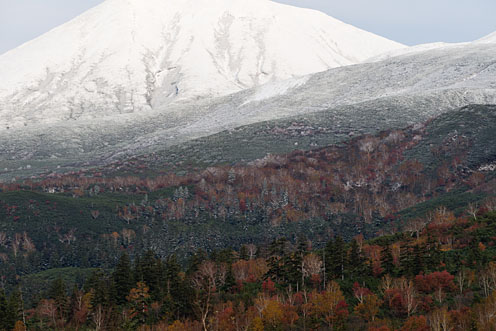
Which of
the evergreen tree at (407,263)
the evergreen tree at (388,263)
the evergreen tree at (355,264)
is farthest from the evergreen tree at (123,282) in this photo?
the evergreen tree at (407,263)

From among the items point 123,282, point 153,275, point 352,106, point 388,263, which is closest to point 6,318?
point 123,282

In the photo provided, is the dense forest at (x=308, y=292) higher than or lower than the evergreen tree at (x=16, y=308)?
lower

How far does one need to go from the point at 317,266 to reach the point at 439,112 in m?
103

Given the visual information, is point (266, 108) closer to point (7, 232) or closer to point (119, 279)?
point (7, 232)

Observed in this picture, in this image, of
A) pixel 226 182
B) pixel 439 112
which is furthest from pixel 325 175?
pixel 439 112

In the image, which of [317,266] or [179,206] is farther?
[179,206]

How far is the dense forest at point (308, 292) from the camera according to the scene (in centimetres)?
4319

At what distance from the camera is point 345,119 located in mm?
153625

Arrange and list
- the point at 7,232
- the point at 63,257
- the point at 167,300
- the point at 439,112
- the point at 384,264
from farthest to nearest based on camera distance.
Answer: the point at 439,112 < the point at 7,232 < the point at 63,257 < the point at 384,264 < the point at 167,300

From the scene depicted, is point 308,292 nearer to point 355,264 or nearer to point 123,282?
point 355,264

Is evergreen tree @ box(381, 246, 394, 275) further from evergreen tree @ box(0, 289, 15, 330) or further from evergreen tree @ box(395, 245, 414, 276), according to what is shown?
evergreen tree @ box(0, 289, 15, 330)

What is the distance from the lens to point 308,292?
52.7 m

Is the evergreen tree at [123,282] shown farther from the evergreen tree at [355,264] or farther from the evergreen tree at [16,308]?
the evergreen tree at [355,264]

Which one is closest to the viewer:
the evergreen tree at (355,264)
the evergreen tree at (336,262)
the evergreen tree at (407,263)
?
the evergreen tree at (407,263)
